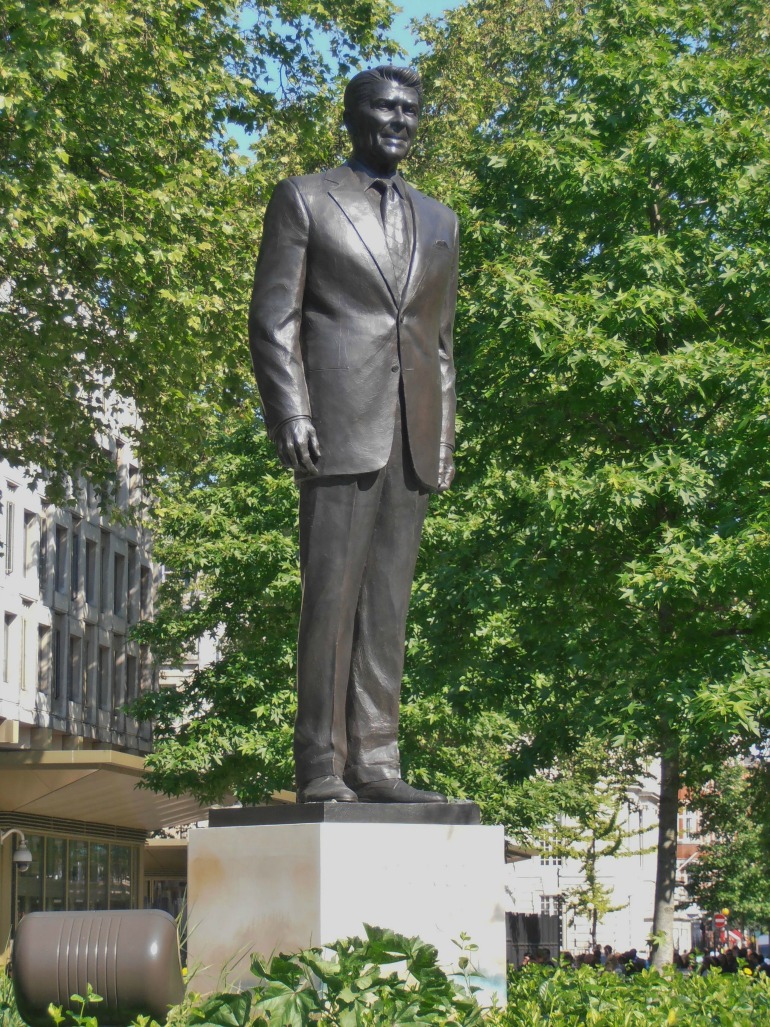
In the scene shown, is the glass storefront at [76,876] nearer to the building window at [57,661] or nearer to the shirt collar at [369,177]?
the building window at [57,661]

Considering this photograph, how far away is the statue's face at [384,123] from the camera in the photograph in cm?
591

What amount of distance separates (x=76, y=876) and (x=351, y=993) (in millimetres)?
38651

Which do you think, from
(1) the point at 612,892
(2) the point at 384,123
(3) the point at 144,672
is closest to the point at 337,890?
(2) the point at 384,123

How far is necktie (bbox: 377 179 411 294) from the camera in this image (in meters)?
5.91

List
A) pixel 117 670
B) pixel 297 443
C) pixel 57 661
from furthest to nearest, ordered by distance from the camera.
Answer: pixel 117 670
pixel 57 661
pixel 297 443

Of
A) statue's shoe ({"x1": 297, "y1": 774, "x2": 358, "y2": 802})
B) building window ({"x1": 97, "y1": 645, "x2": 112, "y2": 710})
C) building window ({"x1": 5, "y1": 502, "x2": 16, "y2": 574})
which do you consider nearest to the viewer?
statue's shoe ({"x1": 297, "y1": 774, "x2": 358, "y2": 802})

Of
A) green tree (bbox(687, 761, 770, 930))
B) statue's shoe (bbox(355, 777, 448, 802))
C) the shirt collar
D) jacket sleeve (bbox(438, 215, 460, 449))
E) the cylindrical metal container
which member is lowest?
green tree (bbox(687, 761, 770, 930))

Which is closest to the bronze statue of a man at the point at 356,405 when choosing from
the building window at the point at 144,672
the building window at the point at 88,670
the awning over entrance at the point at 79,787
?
the awning over entrance at the point at 79,787

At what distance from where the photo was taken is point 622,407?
15.9 meters

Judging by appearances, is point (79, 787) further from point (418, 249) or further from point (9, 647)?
point (418, 249)

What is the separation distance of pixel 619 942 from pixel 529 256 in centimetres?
6526

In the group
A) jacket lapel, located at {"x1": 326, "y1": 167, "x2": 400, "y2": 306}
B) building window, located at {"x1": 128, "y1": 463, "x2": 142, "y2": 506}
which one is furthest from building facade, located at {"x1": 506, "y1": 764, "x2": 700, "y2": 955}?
jacket lapel, located at {"x1": 326, "y1": 167, "x2": 400, "y2": 306}

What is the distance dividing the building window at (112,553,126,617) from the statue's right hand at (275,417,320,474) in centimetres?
4611

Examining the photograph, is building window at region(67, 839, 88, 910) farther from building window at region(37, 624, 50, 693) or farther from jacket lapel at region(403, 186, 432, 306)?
jacket lapel at region(403, 186, 432, 306)
